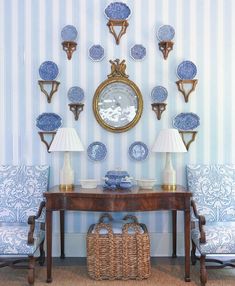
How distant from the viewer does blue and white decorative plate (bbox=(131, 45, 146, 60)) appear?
4.11 metres

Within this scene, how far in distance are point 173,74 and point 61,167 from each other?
151cm

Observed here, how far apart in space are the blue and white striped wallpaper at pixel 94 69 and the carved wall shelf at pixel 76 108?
47 mm

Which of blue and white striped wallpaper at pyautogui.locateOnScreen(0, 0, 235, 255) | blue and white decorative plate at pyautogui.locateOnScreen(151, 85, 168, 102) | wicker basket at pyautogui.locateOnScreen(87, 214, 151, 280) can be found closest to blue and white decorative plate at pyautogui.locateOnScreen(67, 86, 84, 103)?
blue and white striped wallpaper at pyautogui.locateOnScreen(0, 0, 235, 255)

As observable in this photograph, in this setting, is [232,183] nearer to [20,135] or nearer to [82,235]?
[82,235]

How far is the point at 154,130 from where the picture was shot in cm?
414

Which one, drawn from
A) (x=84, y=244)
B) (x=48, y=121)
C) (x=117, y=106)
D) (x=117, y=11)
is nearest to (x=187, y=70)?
(x=117, y=106)

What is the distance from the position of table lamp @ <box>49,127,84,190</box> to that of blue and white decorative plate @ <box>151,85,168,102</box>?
3.15ft

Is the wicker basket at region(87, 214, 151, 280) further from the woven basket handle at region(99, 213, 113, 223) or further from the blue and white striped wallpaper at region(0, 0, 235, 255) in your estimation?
the blue and white striped wallpaper at region(0, 0, 235, 255)

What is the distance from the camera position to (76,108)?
408 centimetres

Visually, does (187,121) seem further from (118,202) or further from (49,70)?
(49,70)

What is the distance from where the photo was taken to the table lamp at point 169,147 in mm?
3639

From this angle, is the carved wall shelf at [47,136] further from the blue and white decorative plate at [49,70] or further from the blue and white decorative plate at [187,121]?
the blue and white decorative plate at [187,121]

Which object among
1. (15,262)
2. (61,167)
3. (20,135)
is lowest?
(15,262)

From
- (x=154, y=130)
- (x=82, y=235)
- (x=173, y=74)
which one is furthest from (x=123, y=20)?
(x=82, y=235)
